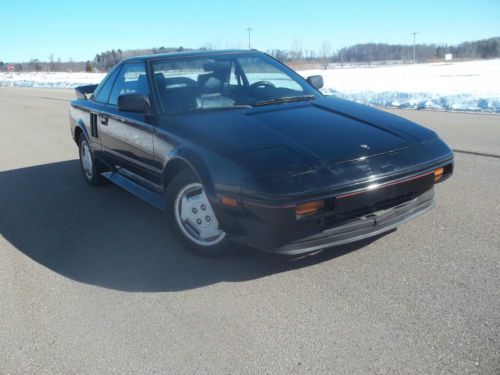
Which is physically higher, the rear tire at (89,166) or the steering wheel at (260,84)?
the steering wheel at (260,84)

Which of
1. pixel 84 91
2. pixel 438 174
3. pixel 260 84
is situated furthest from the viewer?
pixel 84 91

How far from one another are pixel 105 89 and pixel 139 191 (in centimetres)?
165

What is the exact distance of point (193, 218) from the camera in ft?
12.0

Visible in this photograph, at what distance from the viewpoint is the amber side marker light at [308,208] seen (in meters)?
2.86

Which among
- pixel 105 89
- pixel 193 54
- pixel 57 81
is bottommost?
pixel 105 89

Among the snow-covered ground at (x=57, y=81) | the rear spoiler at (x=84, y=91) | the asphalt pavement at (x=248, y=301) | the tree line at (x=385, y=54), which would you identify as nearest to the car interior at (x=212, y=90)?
the asphalt pavement at (x=248, y=301)

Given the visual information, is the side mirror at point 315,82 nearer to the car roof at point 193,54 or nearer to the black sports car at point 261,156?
the black sports car at point 261,156

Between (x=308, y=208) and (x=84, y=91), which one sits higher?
(x=84, y=91)

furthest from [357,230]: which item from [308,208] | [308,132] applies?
[308,132]

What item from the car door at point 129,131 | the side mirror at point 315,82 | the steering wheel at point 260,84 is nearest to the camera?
the car door at point 129,131

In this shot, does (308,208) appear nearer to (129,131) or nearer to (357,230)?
(357,230)

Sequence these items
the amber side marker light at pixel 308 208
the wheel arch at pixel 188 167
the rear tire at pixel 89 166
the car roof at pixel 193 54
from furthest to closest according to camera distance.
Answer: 1. the rear tire at pixel 89 166
2. the car roof at pixel 193 54
3. the wheel arch at pixel 188 167
4. the amber side marker light at pixel 308 208

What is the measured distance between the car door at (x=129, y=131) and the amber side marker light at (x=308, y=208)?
1668 millimetres

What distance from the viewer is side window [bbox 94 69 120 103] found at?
5.40 m
